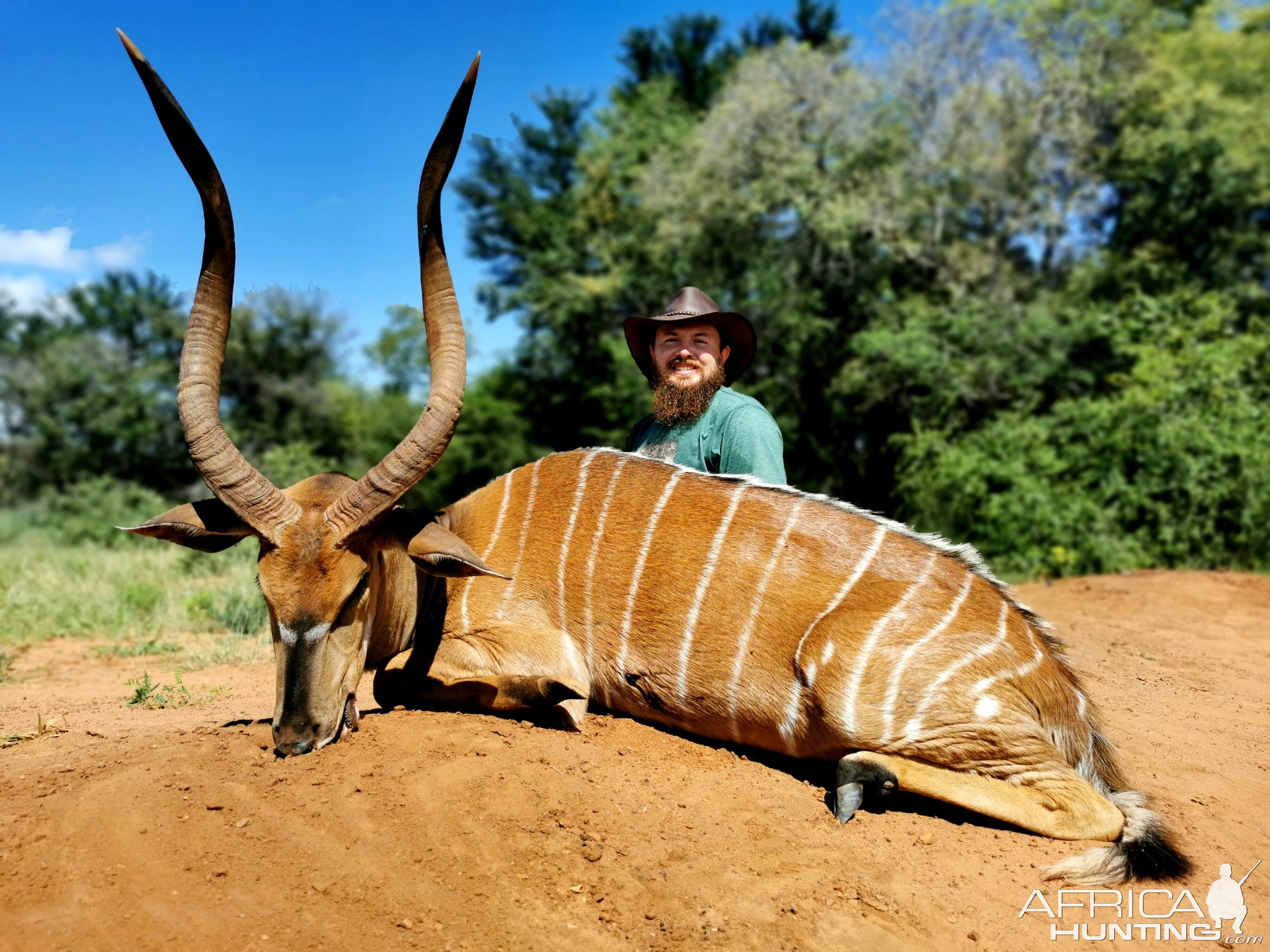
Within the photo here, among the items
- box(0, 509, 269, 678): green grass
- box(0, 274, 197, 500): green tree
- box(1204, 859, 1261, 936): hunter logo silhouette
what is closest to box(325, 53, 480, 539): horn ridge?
box(0, 509, 269, 678): green grass

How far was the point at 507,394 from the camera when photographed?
26.8 meters

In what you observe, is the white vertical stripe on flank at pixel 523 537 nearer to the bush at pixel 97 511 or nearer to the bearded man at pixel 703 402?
the bearded man at pixel 703 402

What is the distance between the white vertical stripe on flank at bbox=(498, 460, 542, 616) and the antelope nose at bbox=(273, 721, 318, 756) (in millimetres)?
1072

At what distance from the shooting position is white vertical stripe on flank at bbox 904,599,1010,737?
11.6 ft

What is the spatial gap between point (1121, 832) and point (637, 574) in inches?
84.7

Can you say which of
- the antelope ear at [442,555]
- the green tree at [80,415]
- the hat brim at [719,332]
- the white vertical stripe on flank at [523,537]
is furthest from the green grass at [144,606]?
the green tree at [80,415]

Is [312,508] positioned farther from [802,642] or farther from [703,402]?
[703,402]

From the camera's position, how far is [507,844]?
3010 mm

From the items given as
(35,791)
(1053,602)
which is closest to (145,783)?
(35,791)

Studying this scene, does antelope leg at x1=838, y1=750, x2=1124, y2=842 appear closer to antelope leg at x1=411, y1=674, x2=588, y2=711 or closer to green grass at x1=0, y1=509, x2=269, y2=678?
antelope leg at x1=411, y1=674, x2=588, y2=711

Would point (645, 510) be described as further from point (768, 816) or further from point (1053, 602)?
point (1053, 602)

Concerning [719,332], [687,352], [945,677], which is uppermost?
[719,332]

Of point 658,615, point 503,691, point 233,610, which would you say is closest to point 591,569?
point 658,615

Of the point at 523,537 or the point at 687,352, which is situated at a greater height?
the point at 687,352
